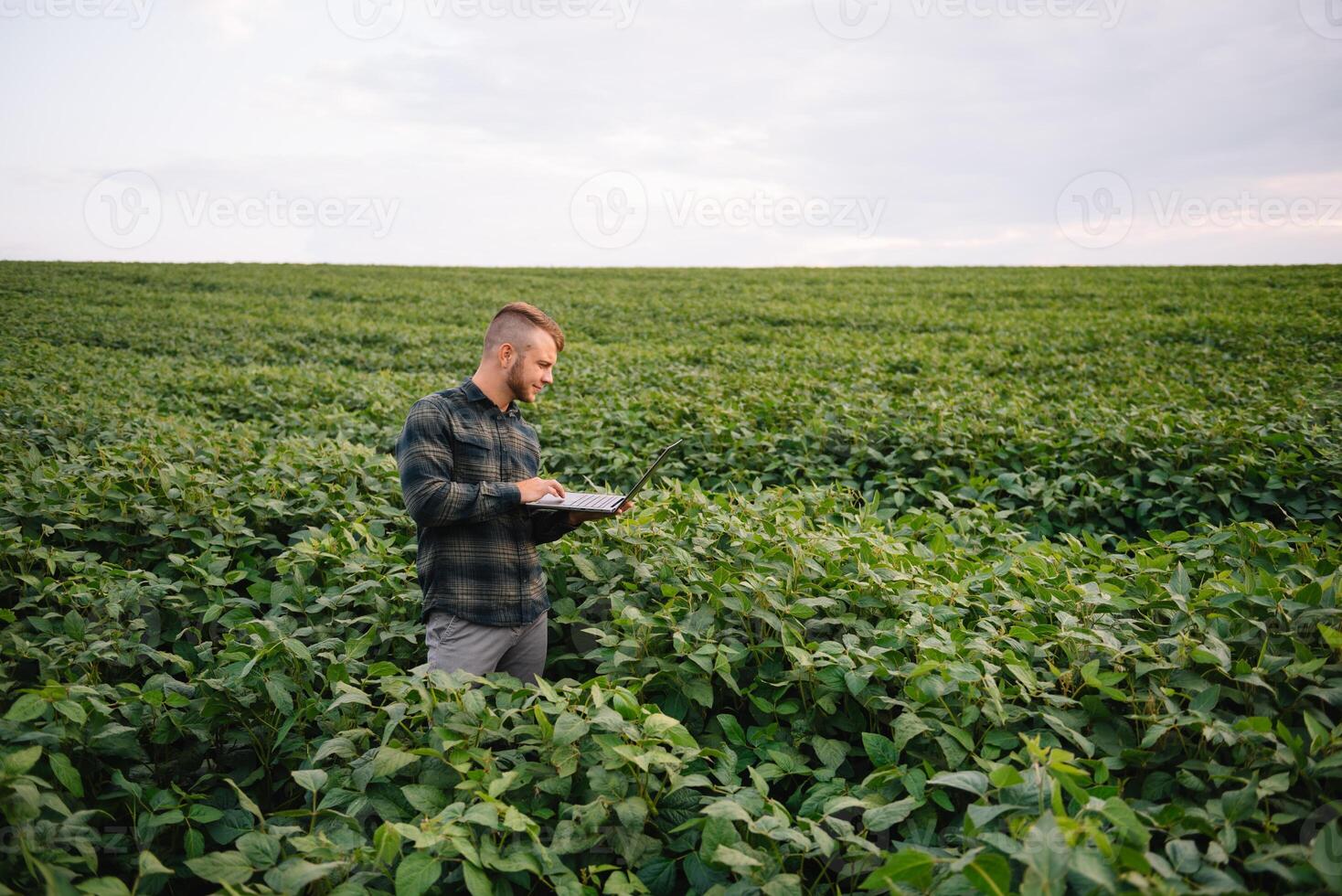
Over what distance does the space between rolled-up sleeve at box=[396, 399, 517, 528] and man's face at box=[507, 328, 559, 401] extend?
326 mm

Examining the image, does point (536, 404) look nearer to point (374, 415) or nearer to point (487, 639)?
point (374, 415)

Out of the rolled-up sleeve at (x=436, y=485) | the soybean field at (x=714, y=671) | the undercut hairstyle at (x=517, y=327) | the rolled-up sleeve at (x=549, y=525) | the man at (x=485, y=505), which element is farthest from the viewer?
the rolled-up sleeve at (x=549, y=525)

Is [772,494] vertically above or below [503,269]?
below

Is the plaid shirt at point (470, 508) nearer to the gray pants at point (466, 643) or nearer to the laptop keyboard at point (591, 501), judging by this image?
the gray pants at point (466, 643)

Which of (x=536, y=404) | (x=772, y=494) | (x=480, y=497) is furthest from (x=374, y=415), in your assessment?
(x=480, y=497)

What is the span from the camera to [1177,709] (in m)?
2.20

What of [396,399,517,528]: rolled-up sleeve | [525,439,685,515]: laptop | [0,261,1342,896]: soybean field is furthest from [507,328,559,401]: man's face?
[0,261,1342,896]: soybean field

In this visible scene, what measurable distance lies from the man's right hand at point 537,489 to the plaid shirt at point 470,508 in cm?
3

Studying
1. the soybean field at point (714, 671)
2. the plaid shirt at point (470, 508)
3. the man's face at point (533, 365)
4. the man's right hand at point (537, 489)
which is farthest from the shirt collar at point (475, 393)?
the soybean field at point (714, 671)

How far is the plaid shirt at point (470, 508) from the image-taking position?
2.85 meters

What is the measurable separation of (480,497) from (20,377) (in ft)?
34.8

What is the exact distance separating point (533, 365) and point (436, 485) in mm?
641

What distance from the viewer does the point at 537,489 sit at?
2.99 metres

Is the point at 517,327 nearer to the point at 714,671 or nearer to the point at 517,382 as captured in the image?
the point at 517,382
